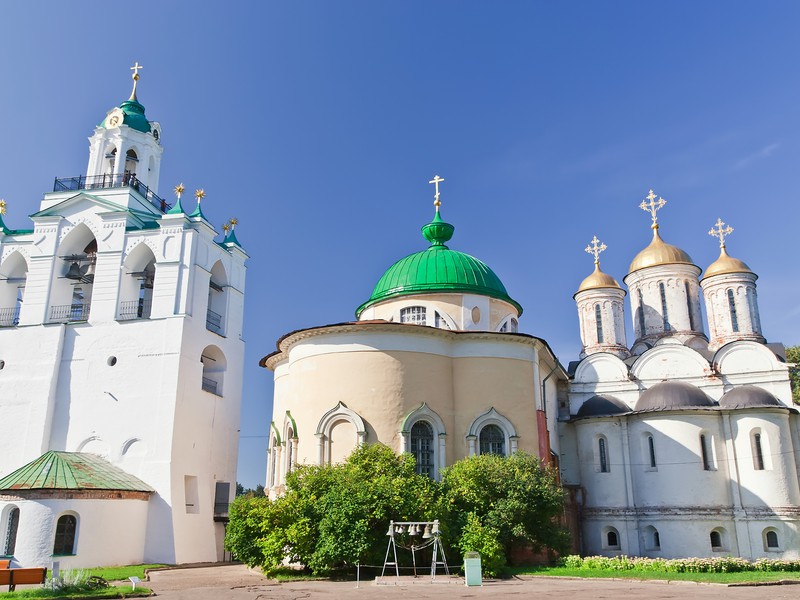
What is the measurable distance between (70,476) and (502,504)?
13141 millimetres

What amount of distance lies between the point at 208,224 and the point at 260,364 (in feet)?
19.9

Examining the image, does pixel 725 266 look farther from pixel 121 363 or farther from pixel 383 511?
pixel 121 363

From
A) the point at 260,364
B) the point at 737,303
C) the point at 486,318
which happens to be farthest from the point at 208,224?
the point at 737,303

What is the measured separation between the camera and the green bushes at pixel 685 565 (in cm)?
1717

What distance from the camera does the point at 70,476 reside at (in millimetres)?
21672

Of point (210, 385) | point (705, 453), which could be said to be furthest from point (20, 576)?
point (705, 453)

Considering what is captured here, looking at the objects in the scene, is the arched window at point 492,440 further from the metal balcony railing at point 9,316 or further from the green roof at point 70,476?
the metal balcony railing at point 9,316

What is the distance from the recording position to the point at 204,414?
1046 inches

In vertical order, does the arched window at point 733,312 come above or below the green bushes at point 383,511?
above

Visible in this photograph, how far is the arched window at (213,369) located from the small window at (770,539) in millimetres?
20689

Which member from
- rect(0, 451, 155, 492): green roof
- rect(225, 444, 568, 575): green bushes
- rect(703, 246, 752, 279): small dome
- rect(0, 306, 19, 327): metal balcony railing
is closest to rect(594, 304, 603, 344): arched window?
rect(703, 246, 752, 279): small dome

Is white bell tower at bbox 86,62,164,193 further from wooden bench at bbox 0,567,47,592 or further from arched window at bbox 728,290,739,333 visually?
arched window at bbox 728,290,739,333

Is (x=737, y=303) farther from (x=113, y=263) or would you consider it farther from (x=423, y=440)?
(x=113, y=263)

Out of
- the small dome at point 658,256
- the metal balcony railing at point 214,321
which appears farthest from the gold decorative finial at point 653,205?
the metal balcony railing at point 214,321
